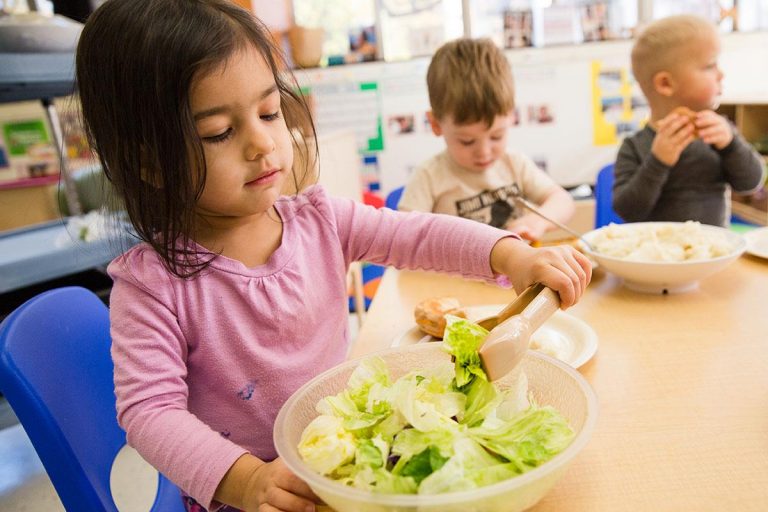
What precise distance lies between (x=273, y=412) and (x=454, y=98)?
3.20 feet

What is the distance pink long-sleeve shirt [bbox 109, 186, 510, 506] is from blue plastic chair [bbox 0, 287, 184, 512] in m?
0.10

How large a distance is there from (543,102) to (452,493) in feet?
10.6

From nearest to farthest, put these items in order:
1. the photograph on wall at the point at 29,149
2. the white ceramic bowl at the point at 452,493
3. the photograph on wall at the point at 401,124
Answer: the white ceramic bowl at the point at 452,493 < the photograph on wall at the point at 401,124 < the photograph on wall at the point at 29,149

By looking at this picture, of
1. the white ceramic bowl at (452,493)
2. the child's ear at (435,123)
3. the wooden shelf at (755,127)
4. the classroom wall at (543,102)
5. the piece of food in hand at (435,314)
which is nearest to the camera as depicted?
the white ceramic bowl at (452,493)

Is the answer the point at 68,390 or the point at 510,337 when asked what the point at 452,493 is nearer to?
the point at 510,337

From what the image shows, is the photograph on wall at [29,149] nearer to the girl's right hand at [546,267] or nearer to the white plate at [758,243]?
the girl's right hand at [546,267]

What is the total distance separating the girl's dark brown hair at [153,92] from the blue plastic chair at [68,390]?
7.4 inches

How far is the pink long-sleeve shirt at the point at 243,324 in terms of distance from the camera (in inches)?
25.8

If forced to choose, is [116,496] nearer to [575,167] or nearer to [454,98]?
[454,98]

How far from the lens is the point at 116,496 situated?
69.7 inches

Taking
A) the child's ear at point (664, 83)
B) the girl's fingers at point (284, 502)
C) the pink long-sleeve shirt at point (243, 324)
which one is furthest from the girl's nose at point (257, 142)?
the child's ear at point (664, 83)

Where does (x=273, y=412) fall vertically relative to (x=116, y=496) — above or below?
above

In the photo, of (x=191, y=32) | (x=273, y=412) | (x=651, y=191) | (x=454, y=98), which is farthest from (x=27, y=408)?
(x=651, y=191)

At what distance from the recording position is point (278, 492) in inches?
21.2
